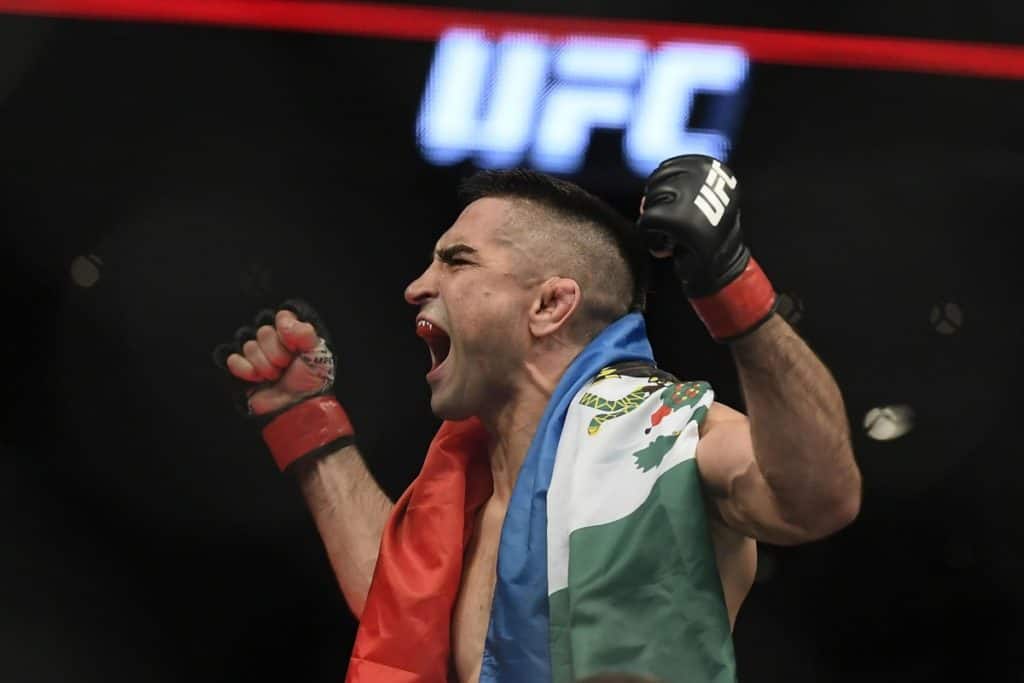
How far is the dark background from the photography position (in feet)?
7.21

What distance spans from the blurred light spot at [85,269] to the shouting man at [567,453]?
37 centimetres

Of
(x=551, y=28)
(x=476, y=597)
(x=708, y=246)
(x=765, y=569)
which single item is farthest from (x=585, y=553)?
(x=551, y=28)

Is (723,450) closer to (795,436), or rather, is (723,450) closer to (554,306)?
(795,436)

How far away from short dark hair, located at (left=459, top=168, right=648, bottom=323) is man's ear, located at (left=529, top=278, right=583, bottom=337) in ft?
0.31

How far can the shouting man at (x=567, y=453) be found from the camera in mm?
1340

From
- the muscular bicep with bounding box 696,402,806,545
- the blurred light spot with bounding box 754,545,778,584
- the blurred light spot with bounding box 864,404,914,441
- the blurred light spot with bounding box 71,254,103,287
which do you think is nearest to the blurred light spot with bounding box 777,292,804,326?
the blurred light spot with bounding box 864,404,914,441

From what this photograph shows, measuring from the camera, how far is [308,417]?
6.40 feet

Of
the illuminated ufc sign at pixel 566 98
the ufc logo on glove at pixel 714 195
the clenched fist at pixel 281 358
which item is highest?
the illuminated ufc sign at pixel 566 98

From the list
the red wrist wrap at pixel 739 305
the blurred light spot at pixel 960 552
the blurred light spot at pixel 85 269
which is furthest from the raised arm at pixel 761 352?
the blurred light spot at pixel 85 269

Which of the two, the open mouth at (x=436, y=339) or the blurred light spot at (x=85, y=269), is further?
the blurred light spot at (x=85, y=269)

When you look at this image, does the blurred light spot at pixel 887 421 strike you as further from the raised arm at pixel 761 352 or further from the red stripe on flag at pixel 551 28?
the raised arm at pixel 761 352

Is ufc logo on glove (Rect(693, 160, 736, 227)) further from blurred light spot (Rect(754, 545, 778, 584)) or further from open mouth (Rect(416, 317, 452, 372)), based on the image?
blurred light spot (Rect(754, 545, 778, 584))

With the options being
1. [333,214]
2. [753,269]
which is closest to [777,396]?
[753,269]

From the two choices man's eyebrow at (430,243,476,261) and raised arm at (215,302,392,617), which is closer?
man's eyebrow at (430,243,476,261)
